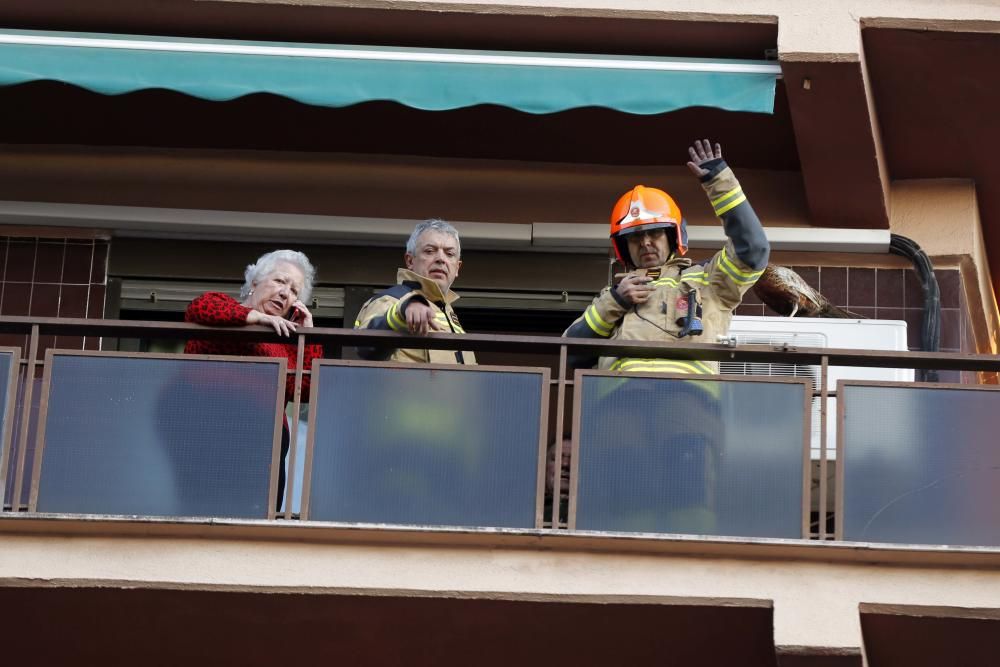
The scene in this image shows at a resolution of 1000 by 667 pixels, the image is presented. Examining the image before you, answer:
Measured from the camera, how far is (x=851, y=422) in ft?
31.3

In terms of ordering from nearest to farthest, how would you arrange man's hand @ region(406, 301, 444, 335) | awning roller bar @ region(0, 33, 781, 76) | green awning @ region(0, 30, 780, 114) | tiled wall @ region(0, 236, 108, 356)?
man's hand @ region(406, 301, 444, 335), green awning @ region(0, 30, 780, 114), awning roller bar @ region(0, 33, 781, 76), tiled wall @ region(0, 236, 108, 356)

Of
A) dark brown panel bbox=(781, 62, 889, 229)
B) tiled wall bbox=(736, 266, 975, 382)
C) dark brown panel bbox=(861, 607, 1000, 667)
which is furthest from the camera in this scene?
tiled wall bbox=(736, 266, 975, 382)

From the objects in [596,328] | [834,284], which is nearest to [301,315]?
[596,328]

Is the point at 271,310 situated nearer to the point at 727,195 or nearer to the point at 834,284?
the point at 727,195

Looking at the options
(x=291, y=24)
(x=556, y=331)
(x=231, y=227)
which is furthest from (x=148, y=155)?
(x=556, y=331)

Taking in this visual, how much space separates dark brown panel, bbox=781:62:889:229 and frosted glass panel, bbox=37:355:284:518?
10.8ft

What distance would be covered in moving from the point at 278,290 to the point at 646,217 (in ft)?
5.56

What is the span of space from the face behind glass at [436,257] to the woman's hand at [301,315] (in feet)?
1.68

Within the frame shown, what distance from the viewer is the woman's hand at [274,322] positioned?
31.5ft

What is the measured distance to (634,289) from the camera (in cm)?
981

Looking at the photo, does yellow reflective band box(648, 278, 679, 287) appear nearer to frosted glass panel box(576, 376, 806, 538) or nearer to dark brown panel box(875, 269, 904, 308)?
frosted glass panel box(576, 376, 806, 538)

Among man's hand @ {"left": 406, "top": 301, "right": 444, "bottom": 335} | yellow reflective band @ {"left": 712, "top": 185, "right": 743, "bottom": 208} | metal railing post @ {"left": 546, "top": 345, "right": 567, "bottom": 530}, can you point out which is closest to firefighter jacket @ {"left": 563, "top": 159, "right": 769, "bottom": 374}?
yellow reflective band @ {"left": 712, "top": 185, "right": 743, "bottom": 208}

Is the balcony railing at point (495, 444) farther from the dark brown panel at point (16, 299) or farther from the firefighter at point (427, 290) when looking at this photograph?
the dark brown panel at point (16, 299)

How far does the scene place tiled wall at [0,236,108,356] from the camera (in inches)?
485
